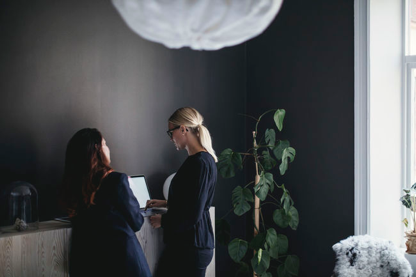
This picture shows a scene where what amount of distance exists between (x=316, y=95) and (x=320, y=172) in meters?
0.63

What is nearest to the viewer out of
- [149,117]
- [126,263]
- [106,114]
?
[126,263]

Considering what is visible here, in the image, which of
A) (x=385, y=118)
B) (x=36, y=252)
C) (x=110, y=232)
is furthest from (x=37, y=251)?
(x=385, y=118)

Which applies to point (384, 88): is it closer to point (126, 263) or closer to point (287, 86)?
point (287, 86)

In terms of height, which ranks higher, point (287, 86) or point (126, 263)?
point (287, 86)

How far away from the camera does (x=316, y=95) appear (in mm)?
3529

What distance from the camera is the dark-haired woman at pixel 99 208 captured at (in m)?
1.96

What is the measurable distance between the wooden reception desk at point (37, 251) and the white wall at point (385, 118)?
227 cm

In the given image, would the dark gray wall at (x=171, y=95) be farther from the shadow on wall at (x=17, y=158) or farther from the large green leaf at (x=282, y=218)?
the large green leaf at (x=282, y=218)

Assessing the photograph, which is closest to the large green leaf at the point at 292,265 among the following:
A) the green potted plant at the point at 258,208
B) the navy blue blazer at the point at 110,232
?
the green potted plant at the point at 258,208

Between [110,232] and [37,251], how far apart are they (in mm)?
354

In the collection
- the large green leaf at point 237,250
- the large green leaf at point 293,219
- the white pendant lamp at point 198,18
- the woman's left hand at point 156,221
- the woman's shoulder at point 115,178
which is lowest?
the large green leaf at point 237,250

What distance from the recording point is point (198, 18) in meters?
1.26

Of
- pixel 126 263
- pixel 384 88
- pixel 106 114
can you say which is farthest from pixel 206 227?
pixel 384 88

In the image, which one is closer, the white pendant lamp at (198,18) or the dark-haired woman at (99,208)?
the white pendant lamp at (198,18)
